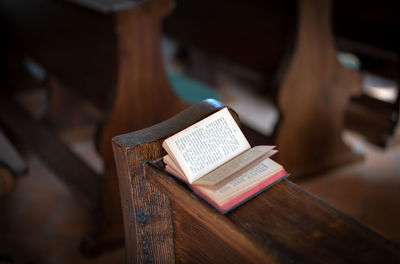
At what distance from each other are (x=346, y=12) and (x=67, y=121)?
7.29ft

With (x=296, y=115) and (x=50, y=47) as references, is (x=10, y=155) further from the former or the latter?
(x=296, y=115)

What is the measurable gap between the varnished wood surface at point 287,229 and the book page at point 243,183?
0.09 feet

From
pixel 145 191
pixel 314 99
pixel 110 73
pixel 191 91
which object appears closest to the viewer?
pixel 145 191

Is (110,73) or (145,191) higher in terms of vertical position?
(145,191)

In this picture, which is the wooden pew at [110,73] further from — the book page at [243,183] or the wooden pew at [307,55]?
the book page at [243,183]

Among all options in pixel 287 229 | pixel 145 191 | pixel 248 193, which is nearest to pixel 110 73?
pixel 145 191

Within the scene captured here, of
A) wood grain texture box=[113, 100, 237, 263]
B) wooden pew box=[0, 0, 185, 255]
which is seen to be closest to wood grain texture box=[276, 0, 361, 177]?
wooden pew box=[0, 0, 185, 255]

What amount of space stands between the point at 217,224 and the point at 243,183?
0.12 metres

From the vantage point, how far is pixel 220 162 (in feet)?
3.38

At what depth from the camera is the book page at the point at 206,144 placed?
1.00 m

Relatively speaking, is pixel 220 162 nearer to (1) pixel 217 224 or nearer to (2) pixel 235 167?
(2) pixel 235 167

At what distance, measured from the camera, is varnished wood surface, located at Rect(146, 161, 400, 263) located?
31.4 inches

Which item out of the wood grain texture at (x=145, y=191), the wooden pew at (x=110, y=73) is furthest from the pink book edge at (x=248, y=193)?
the wooden pew at (x=110, y=73)

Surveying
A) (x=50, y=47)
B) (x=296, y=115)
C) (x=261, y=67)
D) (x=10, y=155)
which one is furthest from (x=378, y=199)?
(x=50, y=47)
